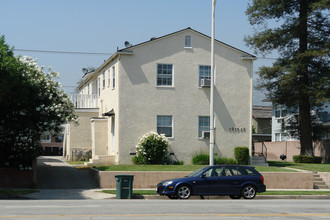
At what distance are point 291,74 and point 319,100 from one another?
109 inches

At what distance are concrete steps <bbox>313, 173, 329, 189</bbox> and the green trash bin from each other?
10692 millimetres

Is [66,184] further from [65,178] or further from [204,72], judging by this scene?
[204,72]

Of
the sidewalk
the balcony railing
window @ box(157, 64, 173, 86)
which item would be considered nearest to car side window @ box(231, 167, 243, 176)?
the sidewalk

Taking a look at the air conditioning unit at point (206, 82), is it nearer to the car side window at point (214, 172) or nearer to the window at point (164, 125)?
the window at point (164, 125)

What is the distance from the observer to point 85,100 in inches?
1619

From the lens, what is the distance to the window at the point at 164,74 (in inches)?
1235

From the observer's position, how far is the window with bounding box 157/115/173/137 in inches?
1229

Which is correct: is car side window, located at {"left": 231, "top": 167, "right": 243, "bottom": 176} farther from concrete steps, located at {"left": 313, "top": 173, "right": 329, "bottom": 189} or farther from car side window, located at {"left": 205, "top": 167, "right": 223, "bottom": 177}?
concrete steps, located at {"left": 313, "top": 173, "right": 329, "bottom": 189}

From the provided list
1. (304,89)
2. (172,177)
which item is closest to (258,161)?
(304,89)

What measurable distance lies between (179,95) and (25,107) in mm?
9838

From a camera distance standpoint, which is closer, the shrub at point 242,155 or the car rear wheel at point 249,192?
the car rear wheel at point 249,192
